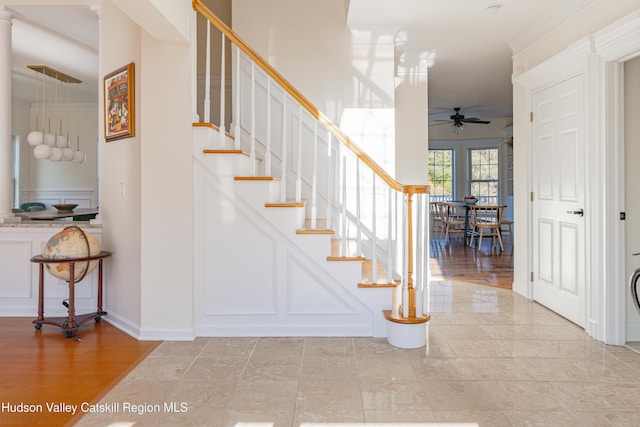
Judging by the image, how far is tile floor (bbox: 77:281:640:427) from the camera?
2.17m

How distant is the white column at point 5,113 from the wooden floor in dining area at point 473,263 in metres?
4.80

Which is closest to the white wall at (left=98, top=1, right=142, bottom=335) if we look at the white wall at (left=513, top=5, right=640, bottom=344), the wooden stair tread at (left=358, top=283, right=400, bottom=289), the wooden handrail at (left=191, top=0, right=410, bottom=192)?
the wooden handrail at (left=191, top=0, right=410, bottom=192)

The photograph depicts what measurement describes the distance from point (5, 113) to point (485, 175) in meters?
9.99

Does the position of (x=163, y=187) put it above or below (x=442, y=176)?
below

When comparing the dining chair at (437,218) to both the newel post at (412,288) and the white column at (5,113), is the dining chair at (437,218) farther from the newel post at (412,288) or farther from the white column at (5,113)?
the white column at (5,113)

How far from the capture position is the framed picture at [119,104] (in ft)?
11.2

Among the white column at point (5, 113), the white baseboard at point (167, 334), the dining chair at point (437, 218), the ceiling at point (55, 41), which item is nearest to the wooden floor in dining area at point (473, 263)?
the dining chair at point (437, 218)

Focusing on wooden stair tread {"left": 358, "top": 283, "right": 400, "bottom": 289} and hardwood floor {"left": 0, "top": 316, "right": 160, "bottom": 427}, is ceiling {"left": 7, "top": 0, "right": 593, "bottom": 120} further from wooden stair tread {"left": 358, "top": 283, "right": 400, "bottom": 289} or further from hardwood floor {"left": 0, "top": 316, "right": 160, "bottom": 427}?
hardwood floor {"left": 0, "top": 316, "right": 160, "bottom": 427}

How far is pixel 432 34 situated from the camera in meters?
4.64

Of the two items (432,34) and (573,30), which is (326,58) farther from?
(573,30)

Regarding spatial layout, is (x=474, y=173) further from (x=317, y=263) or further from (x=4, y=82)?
(x=4, y=82)

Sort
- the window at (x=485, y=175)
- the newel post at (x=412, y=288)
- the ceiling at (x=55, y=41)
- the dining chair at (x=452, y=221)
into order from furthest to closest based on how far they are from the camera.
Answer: the window at (x=485, y=175)
the dining chair at (x=452, y=221)
the ceiling at (x=55, y=41)
the newel post at (x=412, y=288)

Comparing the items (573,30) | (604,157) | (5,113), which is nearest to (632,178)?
(604,157)

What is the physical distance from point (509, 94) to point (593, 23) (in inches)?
190
